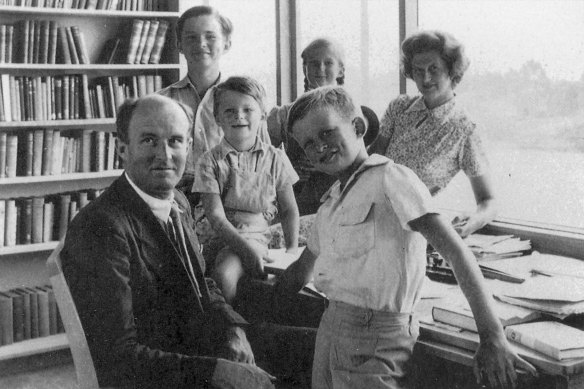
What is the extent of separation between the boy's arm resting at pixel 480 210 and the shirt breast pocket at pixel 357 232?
899mm

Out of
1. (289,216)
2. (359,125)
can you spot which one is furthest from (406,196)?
(289,216)

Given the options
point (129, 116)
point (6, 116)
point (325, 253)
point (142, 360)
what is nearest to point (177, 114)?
point (129, 116)

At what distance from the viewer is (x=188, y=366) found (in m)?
1.54

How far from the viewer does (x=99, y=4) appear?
13.6 feet

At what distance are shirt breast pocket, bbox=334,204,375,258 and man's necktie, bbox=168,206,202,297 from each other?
0.41 meters

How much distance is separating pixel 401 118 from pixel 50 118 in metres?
2.32

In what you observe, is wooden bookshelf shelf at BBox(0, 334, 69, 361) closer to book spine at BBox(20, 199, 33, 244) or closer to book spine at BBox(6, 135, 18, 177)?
book spine at BBox(20, 199, 33, 244)

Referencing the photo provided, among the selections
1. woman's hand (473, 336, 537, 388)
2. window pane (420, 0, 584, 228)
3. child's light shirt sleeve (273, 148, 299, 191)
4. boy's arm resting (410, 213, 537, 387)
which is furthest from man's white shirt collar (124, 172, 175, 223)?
window pane (420, 0, 584, 228)

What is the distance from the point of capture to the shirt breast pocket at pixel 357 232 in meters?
1.67

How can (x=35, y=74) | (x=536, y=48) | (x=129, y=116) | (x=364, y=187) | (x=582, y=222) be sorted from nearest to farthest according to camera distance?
1. (x=364, y=187)
2. (x=129, y=116)
3. (x=582, y=222)
4. (x=536, y=48)
5. (x=35, y=74)

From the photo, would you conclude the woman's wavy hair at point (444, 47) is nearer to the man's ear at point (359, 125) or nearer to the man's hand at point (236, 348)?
the man's ear at point (359, 125)

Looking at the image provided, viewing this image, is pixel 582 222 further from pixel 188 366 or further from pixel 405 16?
pixel 188 366

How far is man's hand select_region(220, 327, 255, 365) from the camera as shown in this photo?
1.82 meters

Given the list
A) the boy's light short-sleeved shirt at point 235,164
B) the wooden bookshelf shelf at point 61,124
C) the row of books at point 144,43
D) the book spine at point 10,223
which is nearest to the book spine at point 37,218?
the book spine at point 10,223
